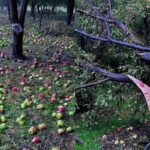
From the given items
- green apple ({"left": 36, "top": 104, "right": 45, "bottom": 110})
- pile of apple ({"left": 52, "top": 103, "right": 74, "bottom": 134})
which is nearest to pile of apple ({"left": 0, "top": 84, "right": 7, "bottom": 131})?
green apple ({"left": 36, "top": 104, "right": 45, "bottom": 110})

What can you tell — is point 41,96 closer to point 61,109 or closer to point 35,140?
point 61,109

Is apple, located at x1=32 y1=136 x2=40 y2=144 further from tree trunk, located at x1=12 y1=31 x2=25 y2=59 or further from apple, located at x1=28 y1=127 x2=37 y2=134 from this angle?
tree trunk, located at x1=12 y1=31 x2=25 y2=59

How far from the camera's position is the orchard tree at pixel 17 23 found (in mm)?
7716

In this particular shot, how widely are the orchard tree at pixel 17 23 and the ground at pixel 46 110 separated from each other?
288 millimetres

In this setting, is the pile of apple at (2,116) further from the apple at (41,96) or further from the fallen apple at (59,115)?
the fallen apple at (59,115)

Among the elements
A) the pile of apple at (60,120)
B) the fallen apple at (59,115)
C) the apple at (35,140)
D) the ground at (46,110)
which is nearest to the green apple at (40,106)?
the ground at (46,110)

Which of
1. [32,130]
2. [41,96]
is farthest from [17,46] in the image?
[32,130]

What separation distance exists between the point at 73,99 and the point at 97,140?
1.37 meters

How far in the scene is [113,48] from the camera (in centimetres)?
455

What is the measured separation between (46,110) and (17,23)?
3.56 m

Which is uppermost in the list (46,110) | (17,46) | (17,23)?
(17,23)

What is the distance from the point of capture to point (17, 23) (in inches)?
310

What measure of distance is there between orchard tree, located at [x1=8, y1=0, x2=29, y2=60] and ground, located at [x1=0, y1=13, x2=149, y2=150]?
29 centimetres

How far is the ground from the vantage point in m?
3.98
